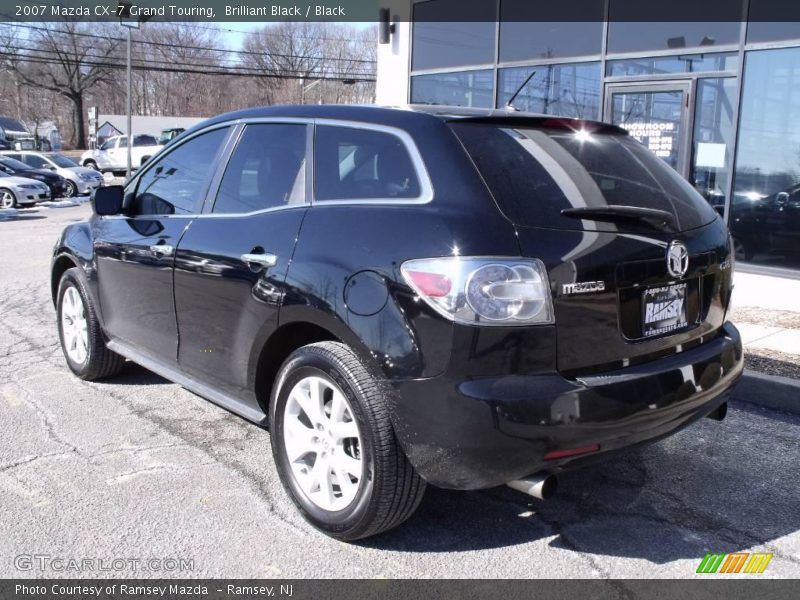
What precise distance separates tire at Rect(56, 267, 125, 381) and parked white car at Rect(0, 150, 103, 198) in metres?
21.2

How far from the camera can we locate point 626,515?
331cm

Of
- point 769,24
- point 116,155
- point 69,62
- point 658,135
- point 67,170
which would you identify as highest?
point 69,62

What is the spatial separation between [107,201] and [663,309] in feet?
10.6

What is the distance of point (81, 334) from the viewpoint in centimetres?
511

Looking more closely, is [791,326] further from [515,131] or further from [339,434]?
[339,434]

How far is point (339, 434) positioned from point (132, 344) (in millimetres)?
2025

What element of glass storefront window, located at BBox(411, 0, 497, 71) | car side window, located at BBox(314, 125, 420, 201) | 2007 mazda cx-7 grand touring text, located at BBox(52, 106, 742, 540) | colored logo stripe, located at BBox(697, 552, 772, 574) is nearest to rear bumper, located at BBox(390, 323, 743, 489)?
2007 mazda cx-7 grand touring text, located at BBox(52, 106, 742, 540)

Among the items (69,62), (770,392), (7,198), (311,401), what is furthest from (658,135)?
(69,62)

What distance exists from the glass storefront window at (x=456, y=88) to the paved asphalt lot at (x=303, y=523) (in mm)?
8186

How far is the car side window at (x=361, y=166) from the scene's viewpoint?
2.98 m

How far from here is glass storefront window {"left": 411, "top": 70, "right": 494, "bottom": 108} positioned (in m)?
11.8

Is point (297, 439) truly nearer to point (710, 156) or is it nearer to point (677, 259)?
point (677, 259)

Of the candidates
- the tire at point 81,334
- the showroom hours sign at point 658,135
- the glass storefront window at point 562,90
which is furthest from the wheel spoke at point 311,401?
the glass storefront window at point 562,90

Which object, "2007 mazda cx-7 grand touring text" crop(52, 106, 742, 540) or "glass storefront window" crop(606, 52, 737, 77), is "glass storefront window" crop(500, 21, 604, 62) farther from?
"2007 mazda cx-7 grand touring text" crop(52, 106, 742, 540)
